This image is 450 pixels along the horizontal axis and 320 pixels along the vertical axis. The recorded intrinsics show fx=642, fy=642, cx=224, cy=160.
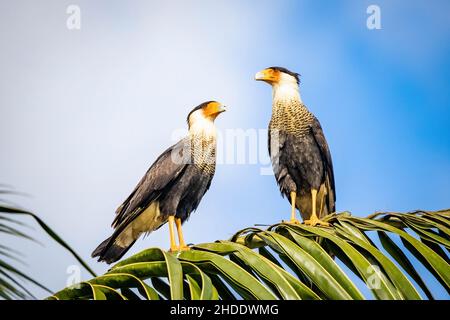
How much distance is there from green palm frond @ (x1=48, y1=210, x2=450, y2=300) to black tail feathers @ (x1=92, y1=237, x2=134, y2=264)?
1.54 m

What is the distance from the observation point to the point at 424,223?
255 centimetres

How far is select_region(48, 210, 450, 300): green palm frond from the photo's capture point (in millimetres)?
2129

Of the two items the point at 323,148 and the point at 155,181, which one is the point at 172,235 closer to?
the point at 155,181

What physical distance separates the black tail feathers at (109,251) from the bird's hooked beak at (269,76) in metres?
1.64

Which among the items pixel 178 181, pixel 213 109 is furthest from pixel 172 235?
pixel 213 109

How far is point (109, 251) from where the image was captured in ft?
13.7

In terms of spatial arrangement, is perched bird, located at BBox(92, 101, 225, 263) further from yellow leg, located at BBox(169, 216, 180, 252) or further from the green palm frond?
the green palm frond


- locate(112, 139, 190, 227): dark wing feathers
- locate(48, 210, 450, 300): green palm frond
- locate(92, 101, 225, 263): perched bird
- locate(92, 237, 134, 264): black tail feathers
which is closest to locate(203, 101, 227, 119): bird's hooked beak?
locate(92, 101, 225, 263): perched bird

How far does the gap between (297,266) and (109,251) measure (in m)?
2.10

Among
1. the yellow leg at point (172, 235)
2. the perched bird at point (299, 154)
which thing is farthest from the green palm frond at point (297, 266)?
the perched bird at point (299, 154)

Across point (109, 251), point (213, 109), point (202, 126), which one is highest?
point (213, 109)

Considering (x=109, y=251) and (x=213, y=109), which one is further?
(x=213, y=109)

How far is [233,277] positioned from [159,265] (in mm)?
306
